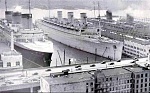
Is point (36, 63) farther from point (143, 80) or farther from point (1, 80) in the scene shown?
point (143, 80)

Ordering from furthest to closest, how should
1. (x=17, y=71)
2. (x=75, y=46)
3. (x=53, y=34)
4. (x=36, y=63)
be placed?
1. (x=53, y=34)
2. (x=75, y=46)
3. (x=36, y=63)
4. (x=17, y=71)

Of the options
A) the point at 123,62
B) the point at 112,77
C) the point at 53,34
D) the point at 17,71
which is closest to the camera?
the point at 112,77

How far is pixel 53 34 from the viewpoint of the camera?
1903 cm

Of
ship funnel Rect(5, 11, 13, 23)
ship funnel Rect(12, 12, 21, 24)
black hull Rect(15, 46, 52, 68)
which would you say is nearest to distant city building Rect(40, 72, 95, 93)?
black hull Rect(15, 46, 52, 68)

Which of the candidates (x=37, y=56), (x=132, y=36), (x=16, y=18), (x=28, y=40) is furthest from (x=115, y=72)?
(x=16, y=18)

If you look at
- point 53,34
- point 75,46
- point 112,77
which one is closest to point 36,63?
point 112,77

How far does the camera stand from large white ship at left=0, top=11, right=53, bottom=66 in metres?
11.2

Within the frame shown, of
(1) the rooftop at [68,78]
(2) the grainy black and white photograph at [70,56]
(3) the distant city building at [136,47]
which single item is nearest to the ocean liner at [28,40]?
(2) the grainy black and white photograph at [70,56]

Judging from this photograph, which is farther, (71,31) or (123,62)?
(71,31)

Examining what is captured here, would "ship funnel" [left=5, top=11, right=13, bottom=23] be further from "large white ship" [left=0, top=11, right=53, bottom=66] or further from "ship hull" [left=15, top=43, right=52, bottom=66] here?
"ship hull" [left=15, top=43, right=52, bottom=66]

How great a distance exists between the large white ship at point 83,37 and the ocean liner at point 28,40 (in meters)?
2.72

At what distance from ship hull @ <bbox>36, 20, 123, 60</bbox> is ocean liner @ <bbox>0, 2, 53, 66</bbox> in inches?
106

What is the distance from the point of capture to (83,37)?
49.8ft

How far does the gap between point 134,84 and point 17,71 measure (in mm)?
3283
